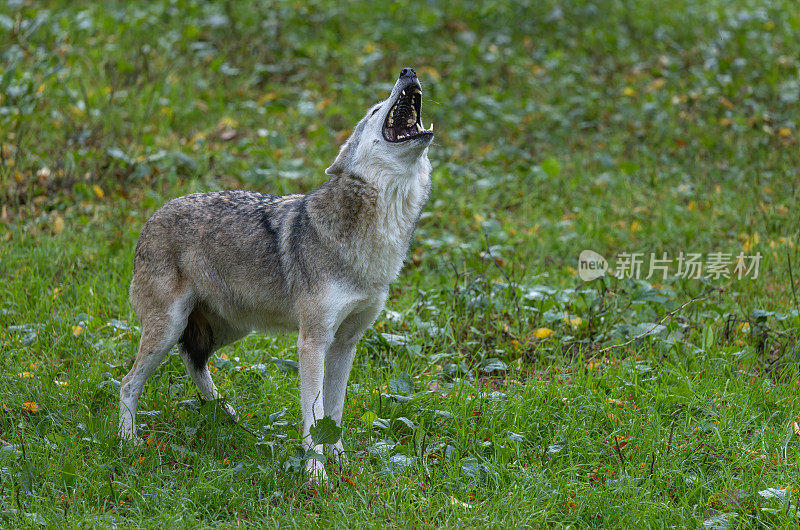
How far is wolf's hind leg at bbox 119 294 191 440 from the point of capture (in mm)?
4406

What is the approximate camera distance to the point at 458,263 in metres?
6.55

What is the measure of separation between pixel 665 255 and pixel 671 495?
3228 millimetres

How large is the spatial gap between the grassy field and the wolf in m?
0.35

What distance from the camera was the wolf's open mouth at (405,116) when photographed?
4027 mm

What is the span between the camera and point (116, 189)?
24.8 feet

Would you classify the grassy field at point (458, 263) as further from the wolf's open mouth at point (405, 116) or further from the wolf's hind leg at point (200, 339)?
the wolf's open mouth at point (405, 116)

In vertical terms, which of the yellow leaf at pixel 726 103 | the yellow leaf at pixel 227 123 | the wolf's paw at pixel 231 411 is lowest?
the yellow leaf at pixel 726 103

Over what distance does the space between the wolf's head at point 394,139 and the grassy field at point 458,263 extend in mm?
596

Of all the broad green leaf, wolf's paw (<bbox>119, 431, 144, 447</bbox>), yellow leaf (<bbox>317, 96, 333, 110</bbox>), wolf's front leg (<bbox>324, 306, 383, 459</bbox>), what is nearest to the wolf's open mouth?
wolf's front leg (<bbox>324, 306, 383, 459</bbox>)

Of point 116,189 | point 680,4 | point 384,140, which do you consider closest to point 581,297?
point 384,140

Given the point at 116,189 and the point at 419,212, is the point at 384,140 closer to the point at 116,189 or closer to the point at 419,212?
the point at 419,212

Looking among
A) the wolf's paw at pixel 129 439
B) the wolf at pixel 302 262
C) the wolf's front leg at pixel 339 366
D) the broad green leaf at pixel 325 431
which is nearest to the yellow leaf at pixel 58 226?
the wolf at pixel 302 262

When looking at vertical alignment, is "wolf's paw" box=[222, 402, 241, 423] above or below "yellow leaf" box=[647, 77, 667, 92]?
above

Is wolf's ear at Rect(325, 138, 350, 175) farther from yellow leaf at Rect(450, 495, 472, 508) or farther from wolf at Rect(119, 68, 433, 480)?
yellow leaf at Rect(450, 495, 472, 508)
